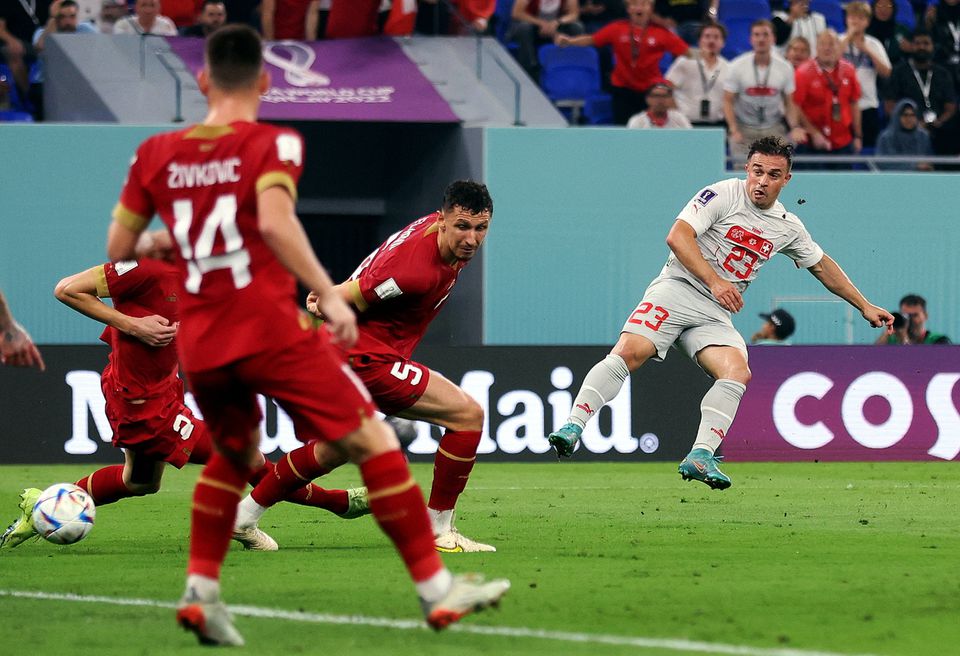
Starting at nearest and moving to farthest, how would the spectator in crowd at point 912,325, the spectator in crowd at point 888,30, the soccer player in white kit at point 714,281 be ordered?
the soccer player in white kit at point 714,281, the spectator in crowd at point 912,325, the spectator in crowd at point 888,30

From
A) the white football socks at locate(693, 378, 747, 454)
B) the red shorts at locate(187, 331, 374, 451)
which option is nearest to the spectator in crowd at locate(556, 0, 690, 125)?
the white football socks at locate(693, 378, 747, 454)

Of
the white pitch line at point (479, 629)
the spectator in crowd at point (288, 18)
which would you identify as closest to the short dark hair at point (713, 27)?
the spectator in crowd at point (288, 18)

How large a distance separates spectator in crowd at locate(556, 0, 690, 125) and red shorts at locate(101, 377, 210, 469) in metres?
10.8

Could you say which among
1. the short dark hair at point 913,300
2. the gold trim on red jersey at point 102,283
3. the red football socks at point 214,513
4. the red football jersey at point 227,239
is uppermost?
the red football jersey at point 227,239

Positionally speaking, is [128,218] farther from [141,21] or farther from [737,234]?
[141,21]

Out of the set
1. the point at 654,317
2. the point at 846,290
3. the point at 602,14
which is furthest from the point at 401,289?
the point at 602,14

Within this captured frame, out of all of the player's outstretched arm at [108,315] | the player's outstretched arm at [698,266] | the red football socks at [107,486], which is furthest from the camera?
the player's outstretched arm at [698,266]

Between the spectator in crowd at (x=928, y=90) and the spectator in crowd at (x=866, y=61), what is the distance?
0.24 m

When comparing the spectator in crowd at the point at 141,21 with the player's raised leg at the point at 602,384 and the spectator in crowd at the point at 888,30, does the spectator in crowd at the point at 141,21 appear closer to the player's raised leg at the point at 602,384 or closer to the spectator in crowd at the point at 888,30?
the spectator in crowd at the point at 888,30

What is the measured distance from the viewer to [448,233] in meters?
8.20

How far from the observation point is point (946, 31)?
67.9ft

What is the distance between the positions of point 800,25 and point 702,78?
6.03ft

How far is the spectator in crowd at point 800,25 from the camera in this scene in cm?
1961

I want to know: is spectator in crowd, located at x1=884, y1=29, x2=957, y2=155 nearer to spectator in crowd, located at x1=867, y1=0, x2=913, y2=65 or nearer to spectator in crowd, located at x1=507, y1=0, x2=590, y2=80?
spectator in crowd, located at x1=867, y1=0, x2=913, y2=65
